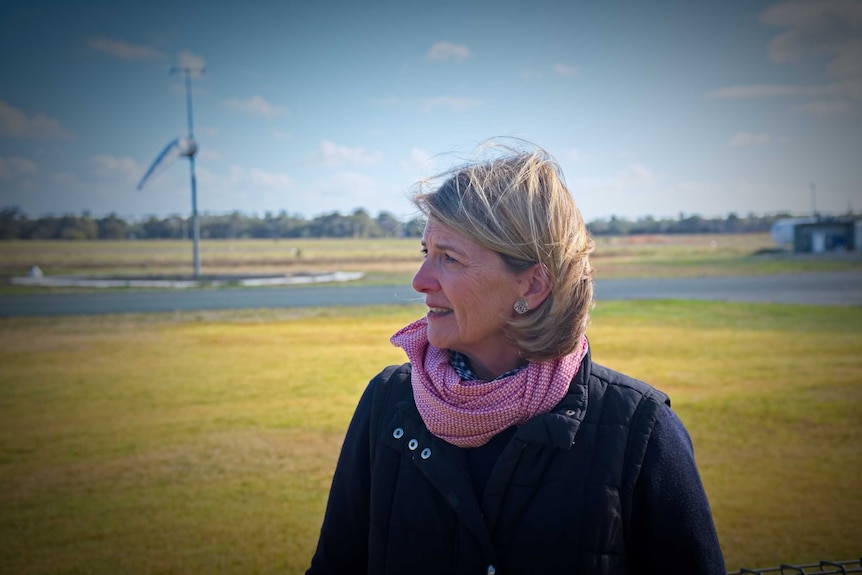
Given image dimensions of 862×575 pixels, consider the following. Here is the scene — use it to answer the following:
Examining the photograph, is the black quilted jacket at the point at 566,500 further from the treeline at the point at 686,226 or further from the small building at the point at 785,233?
the treeline at the point at 686,226

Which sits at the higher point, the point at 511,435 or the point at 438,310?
the point at 438,310

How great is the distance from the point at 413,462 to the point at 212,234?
5093 inches

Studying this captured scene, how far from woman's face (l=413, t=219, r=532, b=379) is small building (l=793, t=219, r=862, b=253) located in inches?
2357

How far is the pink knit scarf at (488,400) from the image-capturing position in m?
1.81

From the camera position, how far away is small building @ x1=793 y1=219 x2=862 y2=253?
5359 cm

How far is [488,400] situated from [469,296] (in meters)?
0.30

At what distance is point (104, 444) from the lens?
7375 millimetres

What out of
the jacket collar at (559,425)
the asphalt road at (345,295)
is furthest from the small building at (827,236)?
the jacket collar at (559,425)

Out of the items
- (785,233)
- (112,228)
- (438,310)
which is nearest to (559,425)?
(438,310)

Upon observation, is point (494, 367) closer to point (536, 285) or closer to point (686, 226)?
point (536, 285)

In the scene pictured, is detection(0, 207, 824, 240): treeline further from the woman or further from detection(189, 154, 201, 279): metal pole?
the woman

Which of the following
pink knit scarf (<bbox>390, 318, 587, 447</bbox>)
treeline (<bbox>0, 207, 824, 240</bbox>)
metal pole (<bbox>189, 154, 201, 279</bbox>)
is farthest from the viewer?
treeline (<bbox>0, 207, 824, 240</bbox>)

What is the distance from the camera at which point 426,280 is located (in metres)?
1.95

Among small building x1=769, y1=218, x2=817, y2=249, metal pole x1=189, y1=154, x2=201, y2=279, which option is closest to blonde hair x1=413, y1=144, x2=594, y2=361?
metal pole x1=189, y1=154, x2=201, y2=279
